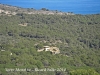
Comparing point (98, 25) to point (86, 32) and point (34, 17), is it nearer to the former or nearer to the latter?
point (86, 32)

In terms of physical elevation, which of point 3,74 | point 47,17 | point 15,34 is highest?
point 47,17

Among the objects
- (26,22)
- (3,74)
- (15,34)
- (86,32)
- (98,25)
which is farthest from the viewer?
(26,22)

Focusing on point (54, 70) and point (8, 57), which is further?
point (8, 57)

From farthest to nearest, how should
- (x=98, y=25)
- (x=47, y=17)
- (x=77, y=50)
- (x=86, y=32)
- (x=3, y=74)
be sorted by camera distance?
(x=47, y=17)
(x=98, y=25)
(x=86, y=32)
(x=77, y=50)
(x=3, y=74)

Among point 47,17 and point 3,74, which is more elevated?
point 47,17

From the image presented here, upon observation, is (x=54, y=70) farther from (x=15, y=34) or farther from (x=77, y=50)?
(x=15, y=34)

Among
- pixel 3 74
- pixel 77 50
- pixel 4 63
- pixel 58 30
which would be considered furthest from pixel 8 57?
pixel 58 30
